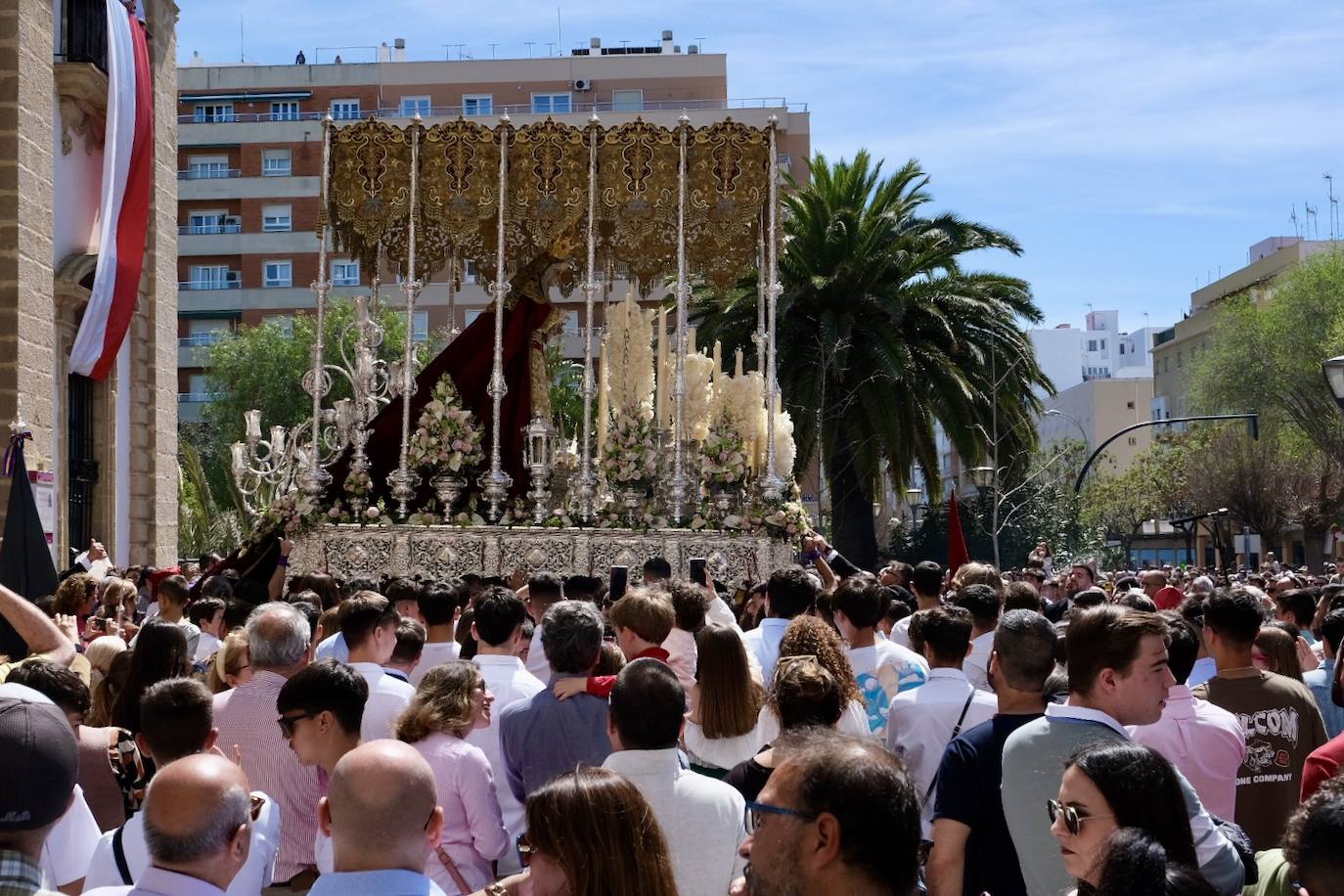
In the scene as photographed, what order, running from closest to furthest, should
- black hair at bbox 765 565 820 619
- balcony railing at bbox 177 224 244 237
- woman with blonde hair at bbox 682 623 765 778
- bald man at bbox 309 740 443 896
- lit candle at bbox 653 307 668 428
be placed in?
bald man at bbox 309 740 443 896 → woman with blonde hair at bbox 682 623 765 778 → black hair at bbox 765 565 820 619 → lit candle at bbox 653 307 668 428 → balcony railing at bbox 177 224 244 237

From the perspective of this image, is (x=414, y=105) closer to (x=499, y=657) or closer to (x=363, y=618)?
(x=499, y=657)

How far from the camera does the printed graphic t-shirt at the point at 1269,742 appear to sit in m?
5.98

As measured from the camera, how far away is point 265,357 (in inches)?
1864

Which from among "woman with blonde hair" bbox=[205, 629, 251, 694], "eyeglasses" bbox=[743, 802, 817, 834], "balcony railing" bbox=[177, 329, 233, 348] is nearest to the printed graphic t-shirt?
"eyeglasses" bbox=[743, 802, 817, 834]

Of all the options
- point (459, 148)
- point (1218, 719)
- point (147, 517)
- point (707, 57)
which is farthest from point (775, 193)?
point (707, 57)

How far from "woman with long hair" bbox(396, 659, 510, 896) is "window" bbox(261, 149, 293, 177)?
50426mm

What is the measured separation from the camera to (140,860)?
4285 millimetres

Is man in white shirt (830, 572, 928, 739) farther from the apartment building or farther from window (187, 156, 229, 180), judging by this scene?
window (187, 156, 229, 180)

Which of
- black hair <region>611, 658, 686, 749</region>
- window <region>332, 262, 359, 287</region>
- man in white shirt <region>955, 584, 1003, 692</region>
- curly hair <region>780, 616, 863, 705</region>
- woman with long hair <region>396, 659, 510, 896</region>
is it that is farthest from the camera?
window <region>332, 262, 359, 287</region>

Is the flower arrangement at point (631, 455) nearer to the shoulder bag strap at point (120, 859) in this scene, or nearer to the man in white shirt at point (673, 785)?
the man in white shirt at point (673, 785)

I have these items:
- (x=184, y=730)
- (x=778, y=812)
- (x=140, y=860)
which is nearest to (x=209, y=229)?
(x=184, y=730)

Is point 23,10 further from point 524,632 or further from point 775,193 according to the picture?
point 524,632

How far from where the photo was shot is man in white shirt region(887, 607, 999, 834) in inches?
241

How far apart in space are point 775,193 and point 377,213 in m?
4.08
